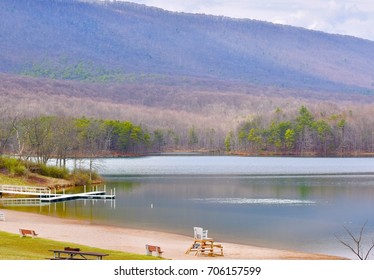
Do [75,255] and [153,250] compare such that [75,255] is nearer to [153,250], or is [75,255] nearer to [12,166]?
[153,250]

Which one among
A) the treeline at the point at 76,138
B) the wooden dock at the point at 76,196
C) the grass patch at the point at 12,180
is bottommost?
the wooden dock at the point at 76,196

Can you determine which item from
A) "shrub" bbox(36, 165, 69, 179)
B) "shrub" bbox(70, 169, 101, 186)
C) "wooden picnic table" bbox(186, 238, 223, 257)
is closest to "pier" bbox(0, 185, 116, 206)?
"shrub" bbox(36, 165, 69, 179)

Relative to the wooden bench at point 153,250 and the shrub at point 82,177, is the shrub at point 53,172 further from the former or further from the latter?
the wooden bench at point 153,250

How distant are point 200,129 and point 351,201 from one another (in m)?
125

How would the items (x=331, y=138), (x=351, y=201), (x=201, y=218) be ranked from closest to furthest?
(x=201, y=218)
(x=351, y=201)
(x=331, y=138)

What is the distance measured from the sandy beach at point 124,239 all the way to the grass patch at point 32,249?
1598 mm

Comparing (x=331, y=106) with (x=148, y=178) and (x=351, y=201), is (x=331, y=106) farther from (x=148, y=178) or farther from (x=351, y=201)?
(x=351, y=201)

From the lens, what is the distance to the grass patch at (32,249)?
2098 centimetres

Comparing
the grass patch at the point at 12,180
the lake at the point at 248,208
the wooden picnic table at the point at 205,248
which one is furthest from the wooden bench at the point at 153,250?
the grass patch at the point at 12,180

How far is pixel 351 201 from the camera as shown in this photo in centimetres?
4844

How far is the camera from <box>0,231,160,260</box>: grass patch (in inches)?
826

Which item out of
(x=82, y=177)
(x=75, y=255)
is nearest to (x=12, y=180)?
(x=82, y=177)
